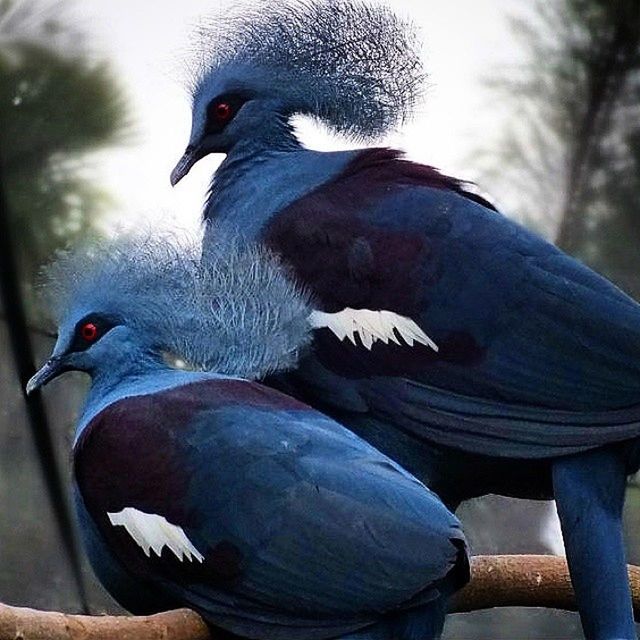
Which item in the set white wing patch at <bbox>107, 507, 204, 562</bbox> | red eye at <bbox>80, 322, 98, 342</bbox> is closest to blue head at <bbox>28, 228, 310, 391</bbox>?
red eye at <bbox>80, 322, 98, 342</bbox>

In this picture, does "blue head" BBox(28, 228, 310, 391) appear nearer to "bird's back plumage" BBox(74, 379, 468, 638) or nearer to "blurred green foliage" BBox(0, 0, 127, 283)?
"bird's back plumage" BBox(74, 379, 468, 638)

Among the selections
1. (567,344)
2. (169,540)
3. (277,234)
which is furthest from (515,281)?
(169,540)

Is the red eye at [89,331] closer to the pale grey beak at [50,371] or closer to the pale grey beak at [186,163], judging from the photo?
the pale grey beak at [50,371]

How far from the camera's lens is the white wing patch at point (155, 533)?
2.59 ft

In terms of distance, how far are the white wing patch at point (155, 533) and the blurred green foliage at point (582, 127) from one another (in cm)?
89

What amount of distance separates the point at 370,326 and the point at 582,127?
0.79m

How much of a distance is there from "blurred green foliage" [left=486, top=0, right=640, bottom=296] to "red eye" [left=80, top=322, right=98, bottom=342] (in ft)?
2.61

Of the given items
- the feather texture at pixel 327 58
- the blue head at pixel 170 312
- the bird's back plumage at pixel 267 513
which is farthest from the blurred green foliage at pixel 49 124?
the bird's back plumage at pixel 267 513

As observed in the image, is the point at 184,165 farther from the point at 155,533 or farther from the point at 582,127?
the point at 582,127

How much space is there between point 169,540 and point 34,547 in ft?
2.88

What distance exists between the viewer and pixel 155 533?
796 millimetres

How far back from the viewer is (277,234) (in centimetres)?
98

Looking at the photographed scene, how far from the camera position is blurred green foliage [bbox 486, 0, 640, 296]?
158 centimetres

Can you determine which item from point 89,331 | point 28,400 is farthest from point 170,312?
point 28,400
